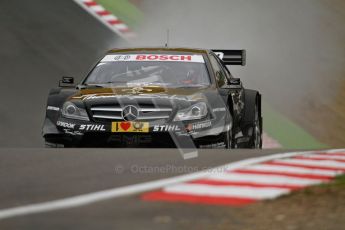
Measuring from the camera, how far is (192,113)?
32.6 feet

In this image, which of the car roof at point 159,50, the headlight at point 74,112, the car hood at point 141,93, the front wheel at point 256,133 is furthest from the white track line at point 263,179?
the car roof at point 159,50

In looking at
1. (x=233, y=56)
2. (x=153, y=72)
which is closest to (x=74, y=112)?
(x=153, y=72)

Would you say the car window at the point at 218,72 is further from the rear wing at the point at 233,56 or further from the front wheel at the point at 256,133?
the rear wing at the point at 233,56

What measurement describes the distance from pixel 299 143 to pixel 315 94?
5.74 feet

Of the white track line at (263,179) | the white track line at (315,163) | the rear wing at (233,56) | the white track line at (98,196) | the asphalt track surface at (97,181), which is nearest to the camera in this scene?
the asphalt track surface at (97,181)

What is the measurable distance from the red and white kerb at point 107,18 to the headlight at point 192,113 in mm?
11884

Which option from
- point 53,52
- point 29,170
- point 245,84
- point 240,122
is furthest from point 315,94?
point 29,170

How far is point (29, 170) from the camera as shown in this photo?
295 inches

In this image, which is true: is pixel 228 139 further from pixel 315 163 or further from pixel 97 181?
pixel 97 181

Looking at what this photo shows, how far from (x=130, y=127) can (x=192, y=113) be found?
63 cm

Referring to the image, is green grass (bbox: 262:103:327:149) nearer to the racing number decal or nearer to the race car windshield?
the race car windshield

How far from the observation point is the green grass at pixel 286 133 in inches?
642

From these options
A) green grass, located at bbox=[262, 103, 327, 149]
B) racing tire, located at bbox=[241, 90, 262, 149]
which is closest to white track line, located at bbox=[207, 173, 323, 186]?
racing tire, located at bbox=[241, 90, 262, 149]

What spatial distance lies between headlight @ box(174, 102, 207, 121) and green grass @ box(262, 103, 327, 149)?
6.39 meters
